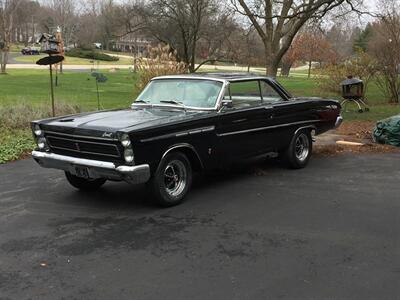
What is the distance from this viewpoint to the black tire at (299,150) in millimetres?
8062

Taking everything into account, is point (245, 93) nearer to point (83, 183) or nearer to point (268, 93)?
point (268, 93)

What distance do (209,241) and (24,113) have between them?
866 cm

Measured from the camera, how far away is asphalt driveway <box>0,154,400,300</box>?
157 inches

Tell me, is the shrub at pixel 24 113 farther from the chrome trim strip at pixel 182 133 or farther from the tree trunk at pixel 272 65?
the tree trunk at pixel 272 65

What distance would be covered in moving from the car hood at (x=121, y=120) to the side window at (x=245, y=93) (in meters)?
0.74

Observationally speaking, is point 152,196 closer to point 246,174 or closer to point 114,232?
point 114,232

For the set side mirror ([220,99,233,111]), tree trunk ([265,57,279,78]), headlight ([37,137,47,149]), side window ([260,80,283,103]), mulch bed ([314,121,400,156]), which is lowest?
mulch bed ([314,121,400,156])

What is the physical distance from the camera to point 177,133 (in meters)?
A: 6.04

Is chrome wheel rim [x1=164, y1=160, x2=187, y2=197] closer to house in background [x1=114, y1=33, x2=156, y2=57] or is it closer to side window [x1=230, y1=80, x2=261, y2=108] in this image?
side window [x1=230, y1=80, x2=261, y2=108]

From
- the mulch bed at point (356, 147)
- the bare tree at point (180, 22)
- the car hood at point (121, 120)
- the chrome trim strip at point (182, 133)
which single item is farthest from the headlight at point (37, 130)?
the bare tree at point (180, 22)

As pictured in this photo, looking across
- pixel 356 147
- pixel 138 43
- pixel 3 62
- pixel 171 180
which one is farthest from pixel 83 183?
pixel 138 43

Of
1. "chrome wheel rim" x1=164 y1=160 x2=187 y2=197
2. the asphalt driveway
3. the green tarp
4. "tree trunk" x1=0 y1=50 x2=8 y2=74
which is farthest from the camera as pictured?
"tree trunk" x1=0 y1=50 x2=8 y2=74

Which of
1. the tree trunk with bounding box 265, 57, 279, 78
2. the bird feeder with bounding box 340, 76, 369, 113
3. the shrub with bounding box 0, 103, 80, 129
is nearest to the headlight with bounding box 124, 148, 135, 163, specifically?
the shrub with bounding box 0, 103, 80, 129

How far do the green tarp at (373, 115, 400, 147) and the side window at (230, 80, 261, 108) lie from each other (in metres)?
3.81
